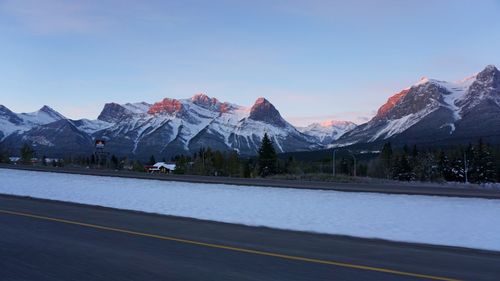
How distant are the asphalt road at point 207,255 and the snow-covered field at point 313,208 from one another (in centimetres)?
143

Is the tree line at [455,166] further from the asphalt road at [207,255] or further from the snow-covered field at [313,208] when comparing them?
the asphalt road at [207,255]

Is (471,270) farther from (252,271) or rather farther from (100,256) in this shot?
(100,256)

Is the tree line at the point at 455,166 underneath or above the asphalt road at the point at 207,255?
above

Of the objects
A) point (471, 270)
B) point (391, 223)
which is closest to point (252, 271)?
point (471, 270)

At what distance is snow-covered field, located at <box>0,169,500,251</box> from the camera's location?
1340cm

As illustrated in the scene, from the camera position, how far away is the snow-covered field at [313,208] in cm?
1340

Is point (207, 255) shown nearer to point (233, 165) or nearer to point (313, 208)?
point (313, 208)

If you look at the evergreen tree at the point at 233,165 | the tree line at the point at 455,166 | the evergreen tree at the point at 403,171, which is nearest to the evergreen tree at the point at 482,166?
the tree line at the point at 455,166

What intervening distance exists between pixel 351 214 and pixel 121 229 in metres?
6.47

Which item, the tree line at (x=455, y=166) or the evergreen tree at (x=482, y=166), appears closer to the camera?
the evergreen tree at (x=482, y=166)

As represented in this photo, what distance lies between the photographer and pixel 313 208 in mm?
16453

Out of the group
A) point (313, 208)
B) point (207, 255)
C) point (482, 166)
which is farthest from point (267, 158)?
point (207, 255)

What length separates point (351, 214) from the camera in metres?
15.4

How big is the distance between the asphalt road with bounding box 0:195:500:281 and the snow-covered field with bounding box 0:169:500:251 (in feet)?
4.70
